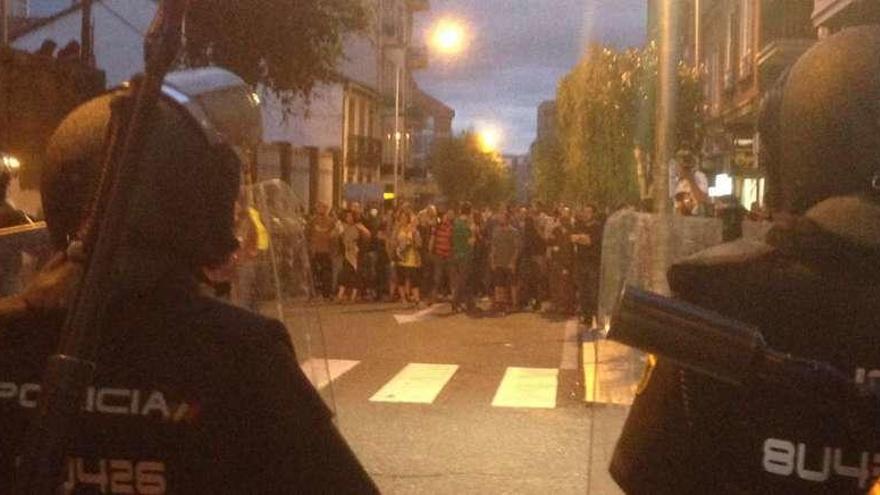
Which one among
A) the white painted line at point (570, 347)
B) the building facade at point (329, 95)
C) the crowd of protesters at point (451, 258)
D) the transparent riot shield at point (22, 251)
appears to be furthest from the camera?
the building facade at point (329, 95)

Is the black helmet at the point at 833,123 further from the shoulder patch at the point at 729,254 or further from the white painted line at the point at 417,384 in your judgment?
the white painted line at the point at 417,384

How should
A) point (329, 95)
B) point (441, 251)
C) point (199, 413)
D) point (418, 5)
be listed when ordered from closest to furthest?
point (199, 413) < point (441, 251) < point (329, 95) < point (418, 5)

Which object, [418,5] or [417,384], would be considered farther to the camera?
[418,5]

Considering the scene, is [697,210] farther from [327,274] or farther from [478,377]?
[327,274]

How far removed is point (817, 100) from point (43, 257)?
146 centimetres

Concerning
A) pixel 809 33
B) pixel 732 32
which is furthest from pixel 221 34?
pixel 732 32

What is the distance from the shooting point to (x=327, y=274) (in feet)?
72.5

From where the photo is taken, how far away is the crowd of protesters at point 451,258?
20891mm

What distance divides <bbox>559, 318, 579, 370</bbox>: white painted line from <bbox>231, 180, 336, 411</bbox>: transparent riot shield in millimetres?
10843

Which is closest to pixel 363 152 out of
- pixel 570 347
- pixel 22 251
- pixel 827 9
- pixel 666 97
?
pixel 827 9

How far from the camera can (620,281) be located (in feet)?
25.9

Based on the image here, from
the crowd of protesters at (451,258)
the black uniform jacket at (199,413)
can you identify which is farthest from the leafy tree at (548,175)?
the black uniform jacket at (199,413)

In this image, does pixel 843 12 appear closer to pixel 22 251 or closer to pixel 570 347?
pixel 570 347

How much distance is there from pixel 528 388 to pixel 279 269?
9379 millimetres
